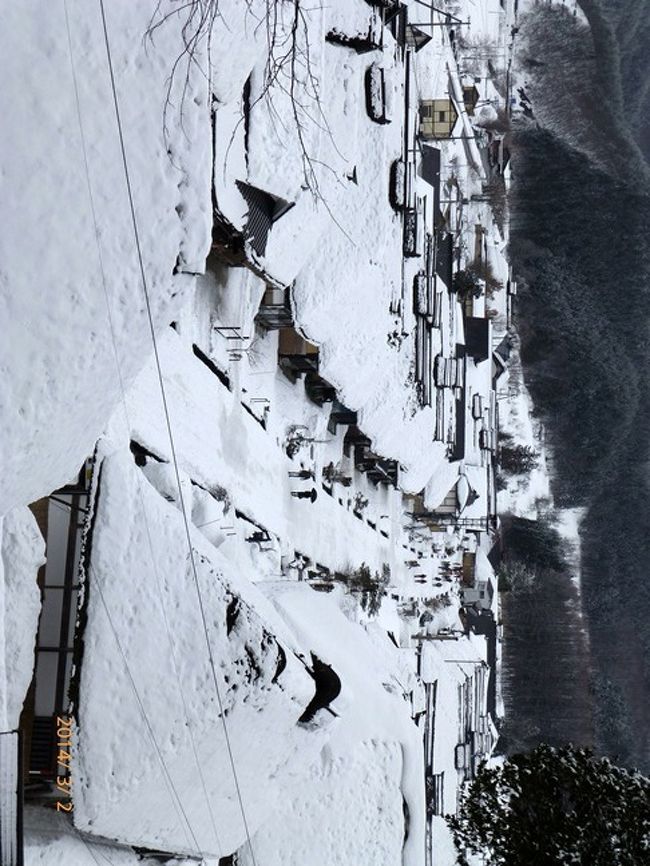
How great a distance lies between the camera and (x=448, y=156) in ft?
116

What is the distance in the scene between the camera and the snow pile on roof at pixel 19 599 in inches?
455

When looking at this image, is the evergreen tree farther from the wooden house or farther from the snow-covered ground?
the wooden house

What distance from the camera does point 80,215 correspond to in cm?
910

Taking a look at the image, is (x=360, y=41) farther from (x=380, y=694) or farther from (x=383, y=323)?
(x=380, y=694)

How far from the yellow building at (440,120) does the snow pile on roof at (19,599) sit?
81.0ft

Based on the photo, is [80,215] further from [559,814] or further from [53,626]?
[559,814]

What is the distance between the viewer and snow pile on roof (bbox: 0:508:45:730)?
11562mm

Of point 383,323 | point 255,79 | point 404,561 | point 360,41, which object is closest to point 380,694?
point 383,323

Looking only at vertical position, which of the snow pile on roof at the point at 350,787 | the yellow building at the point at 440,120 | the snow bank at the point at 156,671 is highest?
the yellow building at the point at 440,120

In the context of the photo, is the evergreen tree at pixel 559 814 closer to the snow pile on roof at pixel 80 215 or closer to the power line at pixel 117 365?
the power line at pixel 117 365

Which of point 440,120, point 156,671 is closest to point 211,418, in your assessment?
point 156,671

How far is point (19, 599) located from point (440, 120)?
2580 centimetres

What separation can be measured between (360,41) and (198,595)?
11865 mm

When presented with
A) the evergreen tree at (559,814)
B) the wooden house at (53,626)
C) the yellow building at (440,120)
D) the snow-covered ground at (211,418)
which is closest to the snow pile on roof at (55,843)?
the snow-covered ground at (211,418)
